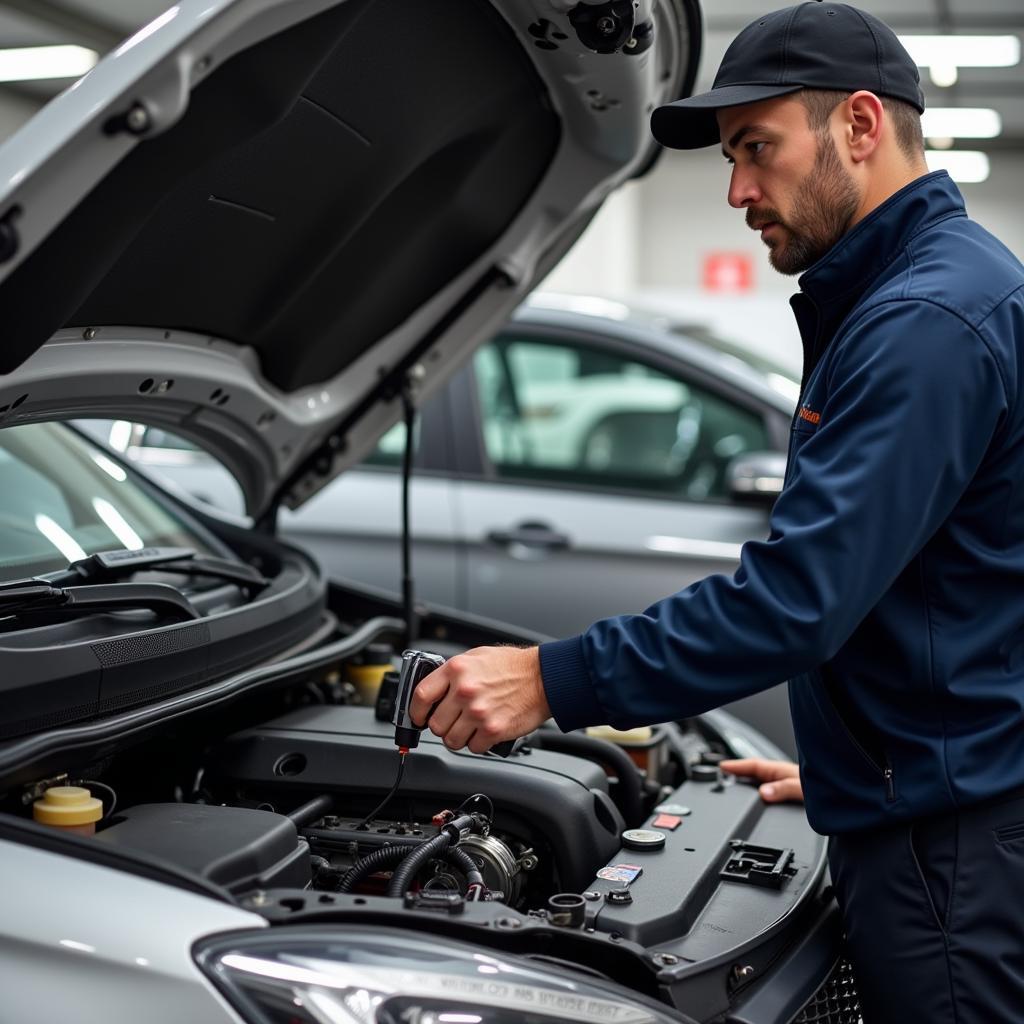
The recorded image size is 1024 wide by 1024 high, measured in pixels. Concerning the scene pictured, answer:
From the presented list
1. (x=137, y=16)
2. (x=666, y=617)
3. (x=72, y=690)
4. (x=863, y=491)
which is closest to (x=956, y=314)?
(x=863, y=491)

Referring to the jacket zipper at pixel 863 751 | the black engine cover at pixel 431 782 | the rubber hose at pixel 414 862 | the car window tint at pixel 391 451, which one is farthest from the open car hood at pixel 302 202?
the car window tint at pixel 391 451

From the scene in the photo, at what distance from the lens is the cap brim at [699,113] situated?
5.87ft

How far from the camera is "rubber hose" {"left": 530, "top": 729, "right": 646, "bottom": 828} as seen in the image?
240 centimetres

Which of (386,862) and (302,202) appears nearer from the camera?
(386,862)

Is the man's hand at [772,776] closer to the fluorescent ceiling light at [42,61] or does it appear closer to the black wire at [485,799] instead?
the black wire at [485,799]

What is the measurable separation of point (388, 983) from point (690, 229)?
47.4ft

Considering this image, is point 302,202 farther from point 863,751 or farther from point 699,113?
point 863,751

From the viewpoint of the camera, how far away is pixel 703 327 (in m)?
5.25

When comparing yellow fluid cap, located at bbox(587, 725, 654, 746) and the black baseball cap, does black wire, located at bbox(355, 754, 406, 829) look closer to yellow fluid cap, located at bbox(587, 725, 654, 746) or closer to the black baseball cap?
yellow fluid cap, located at bbox(587, 725, 654, 746)

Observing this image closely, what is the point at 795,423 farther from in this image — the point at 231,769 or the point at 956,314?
the point at 231,769

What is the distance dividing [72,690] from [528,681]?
2.05 ft

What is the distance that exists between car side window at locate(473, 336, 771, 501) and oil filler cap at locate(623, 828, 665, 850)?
8.48 ft

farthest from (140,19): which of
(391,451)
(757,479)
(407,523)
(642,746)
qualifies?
(642,746)

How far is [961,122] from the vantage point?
13.6m
